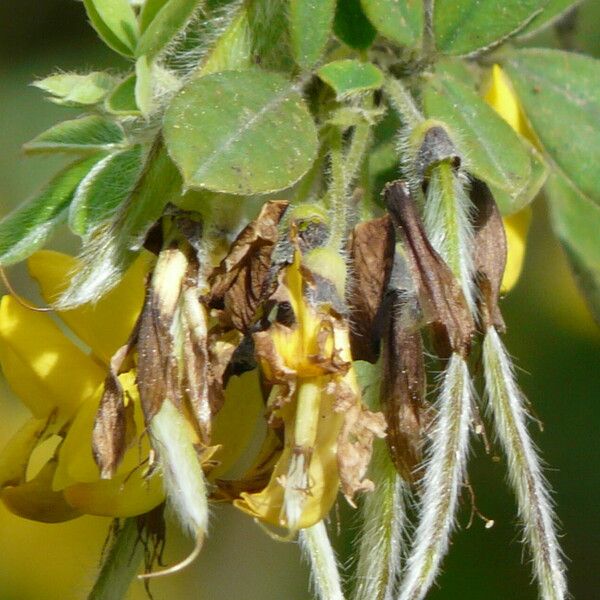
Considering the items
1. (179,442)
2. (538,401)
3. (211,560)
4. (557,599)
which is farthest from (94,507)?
(211,560)

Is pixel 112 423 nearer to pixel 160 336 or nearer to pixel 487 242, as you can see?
pixel 160 336

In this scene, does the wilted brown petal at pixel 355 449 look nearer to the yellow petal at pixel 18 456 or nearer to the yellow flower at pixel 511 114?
the yellow petal at pixel 18 456

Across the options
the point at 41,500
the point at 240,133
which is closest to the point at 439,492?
the point at 240,133

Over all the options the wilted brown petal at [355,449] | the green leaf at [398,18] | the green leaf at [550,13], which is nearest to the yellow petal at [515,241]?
the green leaf at [550,13]

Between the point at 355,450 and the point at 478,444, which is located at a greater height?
the point at 355,450

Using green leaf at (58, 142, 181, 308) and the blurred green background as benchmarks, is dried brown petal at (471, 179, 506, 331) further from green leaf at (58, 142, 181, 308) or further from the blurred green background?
the blurred green background

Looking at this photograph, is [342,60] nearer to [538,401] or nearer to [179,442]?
[179,442]
